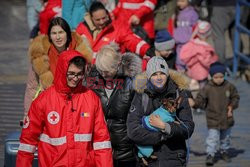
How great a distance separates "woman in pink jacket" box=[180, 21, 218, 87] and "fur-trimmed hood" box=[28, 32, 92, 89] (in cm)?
452

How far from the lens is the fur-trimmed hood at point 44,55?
8.22 meters

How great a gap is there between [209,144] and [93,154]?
3.66m

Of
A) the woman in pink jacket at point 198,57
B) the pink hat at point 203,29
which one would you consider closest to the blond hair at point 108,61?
the woman in pink jacket at point 198,57

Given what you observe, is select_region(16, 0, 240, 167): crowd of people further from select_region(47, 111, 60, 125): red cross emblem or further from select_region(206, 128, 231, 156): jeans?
select_region(206, 128, 231, 156): jeans

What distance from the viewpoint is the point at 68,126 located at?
6.64 metres

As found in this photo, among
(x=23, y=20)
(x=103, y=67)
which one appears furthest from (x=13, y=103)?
(x=23, y=20)

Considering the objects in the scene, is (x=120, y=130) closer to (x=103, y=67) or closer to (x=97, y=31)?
(x=103, y=67)

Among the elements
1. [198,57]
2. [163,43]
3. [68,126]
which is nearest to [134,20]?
[198,57]

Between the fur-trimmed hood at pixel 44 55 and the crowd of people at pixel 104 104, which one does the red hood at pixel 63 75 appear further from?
the fur-trimmed hood at pixel 44 55

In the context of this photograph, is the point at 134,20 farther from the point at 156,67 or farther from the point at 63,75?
the point at 63,75

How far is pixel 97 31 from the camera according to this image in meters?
9.64

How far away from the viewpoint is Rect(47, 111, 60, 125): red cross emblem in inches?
261

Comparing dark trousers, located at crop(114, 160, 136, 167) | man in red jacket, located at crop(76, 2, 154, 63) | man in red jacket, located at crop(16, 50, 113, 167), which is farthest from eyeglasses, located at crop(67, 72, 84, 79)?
man in red jacket, located at crop(76, 2, 154, 63)

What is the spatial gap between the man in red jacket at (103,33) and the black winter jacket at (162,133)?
7.82 ft
